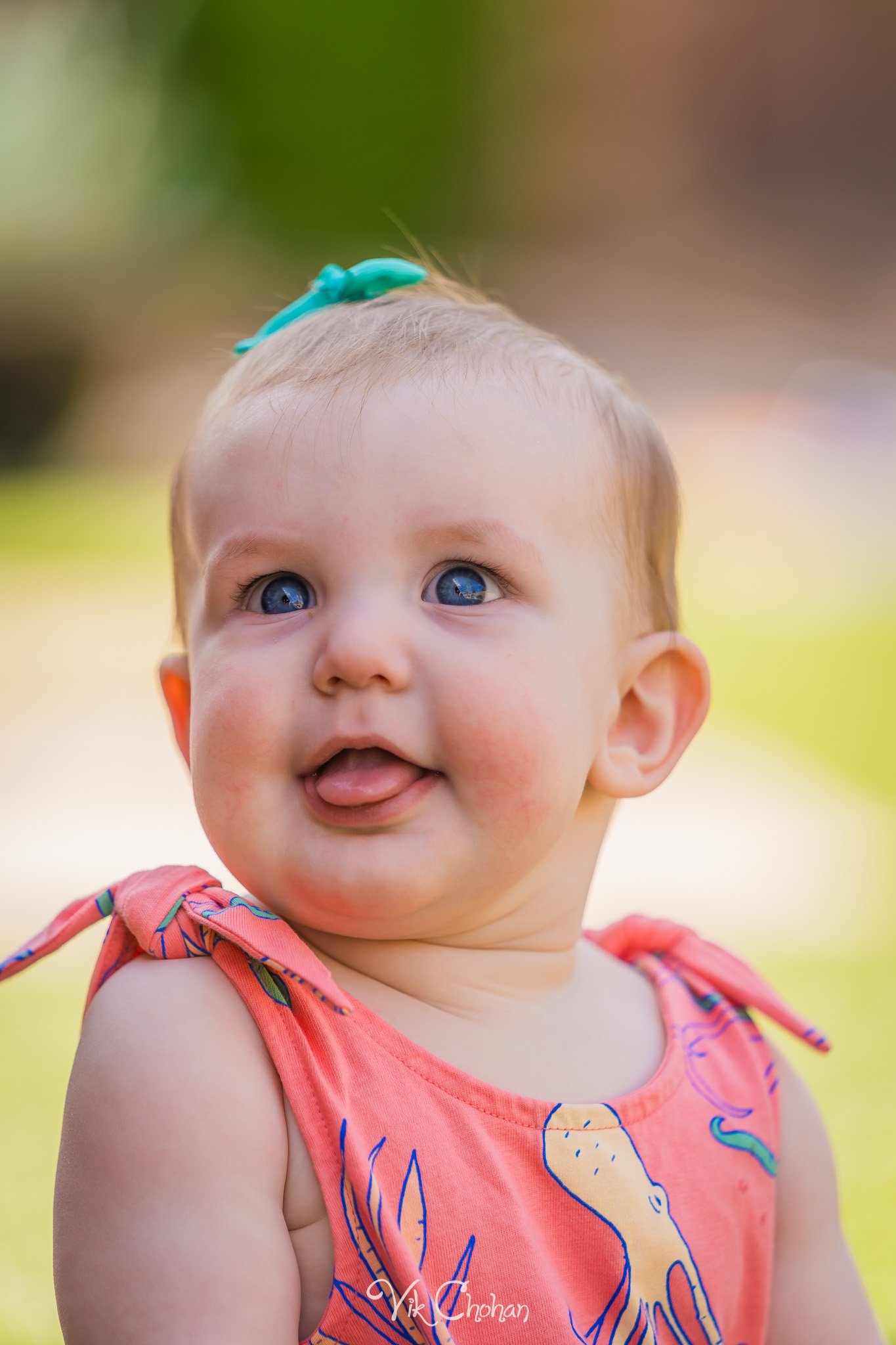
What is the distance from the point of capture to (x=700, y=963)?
1348mm

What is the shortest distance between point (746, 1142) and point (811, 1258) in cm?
14

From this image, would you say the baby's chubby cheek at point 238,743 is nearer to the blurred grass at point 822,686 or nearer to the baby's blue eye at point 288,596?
the baby's blue eye at point 288,596

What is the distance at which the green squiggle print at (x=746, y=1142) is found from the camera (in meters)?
1.16

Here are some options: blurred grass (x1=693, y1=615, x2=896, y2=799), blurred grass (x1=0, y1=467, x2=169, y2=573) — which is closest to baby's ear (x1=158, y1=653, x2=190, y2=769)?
blurred grass (x1=693, y1=615, x2=896, y2=799)

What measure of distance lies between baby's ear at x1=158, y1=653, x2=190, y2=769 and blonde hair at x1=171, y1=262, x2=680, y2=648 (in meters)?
0.04

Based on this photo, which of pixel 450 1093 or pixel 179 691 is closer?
pixel 450 1093

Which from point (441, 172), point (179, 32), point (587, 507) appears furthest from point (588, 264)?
point (587, 507)

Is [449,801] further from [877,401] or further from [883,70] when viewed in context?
[883,70]

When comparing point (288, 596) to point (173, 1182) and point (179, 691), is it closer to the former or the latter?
point (179, 691)

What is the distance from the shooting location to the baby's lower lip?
1.00 m

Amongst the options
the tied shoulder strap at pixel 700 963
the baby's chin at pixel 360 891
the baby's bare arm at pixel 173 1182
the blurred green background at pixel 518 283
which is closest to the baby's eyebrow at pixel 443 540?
the baby's chin at pixel 360 891

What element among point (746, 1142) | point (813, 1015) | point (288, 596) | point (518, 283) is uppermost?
point (518, 283)

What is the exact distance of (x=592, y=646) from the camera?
113cm

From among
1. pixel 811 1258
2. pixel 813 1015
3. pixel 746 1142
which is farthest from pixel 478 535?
pixel 813 1015
